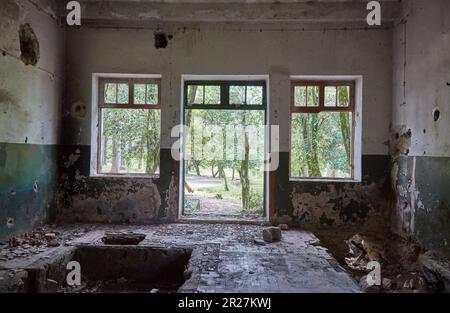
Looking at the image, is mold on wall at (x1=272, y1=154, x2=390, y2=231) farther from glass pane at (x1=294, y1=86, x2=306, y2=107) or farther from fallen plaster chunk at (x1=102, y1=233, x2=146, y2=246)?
fallen plaster chunk at (x1=102, y1=233, x2=146, y2=246)

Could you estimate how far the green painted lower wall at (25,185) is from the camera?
4.08 m

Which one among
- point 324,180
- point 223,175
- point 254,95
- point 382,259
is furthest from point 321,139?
point 223,175

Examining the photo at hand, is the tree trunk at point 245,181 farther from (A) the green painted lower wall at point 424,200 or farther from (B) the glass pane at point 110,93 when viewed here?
(A) the green painted lower wall at point 424,200

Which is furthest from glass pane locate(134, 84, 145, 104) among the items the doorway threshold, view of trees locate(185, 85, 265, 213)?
the doorway threshold

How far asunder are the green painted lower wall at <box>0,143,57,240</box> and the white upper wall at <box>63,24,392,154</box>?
2.03ft

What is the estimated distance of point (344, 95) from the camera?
18.1 ft

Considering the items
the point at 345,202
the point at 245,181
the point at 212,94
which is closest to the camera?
the point at 345,202

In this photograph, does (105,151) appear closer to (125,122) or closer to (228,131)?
(125,122)

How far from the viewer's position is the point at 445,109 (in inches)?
148

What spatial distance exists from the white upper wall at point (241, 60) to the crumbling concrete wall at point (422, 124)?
284 mm

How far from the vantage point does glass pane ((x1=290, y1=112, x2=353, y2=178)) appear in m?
5.61

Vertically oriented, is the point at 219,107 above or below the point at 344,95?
below

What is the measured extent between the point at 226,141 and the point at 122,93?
2.13 metres
